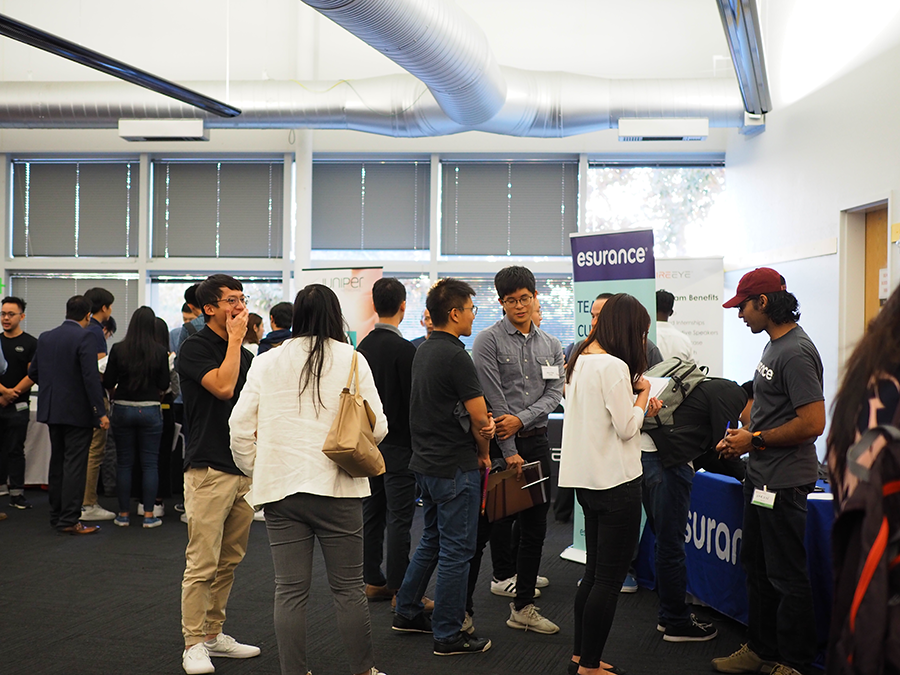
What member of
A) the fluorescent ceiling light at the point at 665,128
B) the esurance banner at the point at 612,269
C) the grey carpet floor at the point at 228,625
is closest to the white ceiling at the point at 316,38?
the fluorescent ceiling light at the point at 665,128

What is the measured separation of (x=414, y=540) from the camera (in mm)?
5203

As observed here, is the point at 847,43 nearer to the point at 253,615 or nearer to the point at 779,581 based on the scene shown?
the point at 779,581

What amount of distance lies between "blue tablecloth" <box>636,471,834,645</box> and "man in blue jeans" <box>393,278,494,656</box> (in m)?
1.16

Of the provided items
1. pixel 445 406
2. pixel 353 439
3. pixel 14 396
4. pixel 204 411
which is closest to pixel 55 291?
pixel 14 396

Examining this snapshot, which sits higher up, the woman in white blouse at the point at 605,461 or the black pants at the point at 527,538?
the woman in white blouse at the point at 605,461

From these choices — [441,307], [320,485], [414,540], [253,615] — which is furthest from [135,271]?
[320,485]

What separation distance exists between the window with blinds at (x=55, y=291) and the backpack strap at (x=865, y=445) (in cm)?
826

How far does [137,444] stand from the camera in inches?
215

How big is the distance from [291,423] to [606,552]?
1134mm

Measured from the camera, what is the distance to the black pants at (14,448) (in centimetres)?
604

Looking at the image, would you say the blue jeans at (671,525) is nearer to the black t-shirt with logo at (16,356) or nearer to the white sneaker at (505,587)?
the white sneaker at (505,587)

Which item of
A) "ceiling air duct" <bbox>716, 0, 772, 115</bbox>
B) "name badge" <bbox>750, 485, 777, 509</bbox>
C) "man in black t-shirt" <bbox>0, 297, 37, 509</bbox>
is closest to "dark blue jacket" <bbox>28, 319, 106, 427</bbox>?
"man in black t-shirt" <bbox>0, 297, 37, 509</bbox>

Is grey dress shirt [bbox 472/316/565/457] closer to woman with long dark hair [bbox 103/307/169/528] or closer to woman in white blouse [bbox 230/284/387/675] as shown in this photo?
woman in white blouse [bbox 230/284/387/675]

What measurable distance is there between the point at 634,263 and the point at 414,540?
237cm
